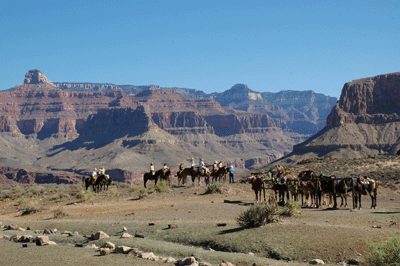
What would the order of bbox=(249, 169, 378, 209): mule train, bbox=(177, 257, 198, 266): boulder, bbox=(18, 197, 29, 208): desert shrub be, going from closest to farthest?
bbox=(177, 257, 198, 266): boulder → bbox=(249, 169, 378, 209): mule train → bbox=(18, 197, 29, 208): desert shrub

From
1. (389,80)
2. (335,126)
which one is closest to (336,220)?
(335,126)

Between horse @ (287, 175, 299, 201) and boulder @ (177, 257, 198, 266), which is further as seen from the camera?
horse @ (287, 175, 299, 201)

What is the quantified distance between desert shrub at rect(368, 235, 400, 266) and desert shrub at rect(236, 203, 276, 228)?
5.57 m

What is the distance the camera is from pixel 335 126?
17038cm

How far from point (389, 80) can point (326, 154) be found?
6174 centimetres

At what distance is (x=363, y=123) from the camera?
556 feet

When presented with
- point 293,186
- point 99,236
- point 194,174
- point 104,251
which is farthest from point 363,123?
point 104,251

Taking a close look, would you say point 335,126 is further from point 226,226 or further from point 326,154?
point 226,226

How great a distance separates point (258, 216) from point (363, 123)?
162998 millimetres

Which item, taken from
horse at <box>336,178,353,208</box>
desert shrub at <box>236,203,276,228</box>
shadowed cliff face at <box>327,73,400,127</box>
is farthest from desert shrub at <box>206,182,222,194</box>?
shadowed cliff face at <box>327,73,400,127</box>

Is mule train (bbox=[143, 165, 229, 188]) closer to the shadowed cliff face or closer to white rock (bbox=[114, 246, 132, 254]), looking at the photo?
white rock (bbox=[114, 246, 132, 254])

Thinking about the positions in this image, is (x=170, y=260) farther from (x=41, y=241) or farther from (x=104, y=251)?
(x=41, y=241)

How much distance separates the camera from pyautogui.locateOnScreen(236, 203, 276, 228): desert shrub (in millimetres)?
17406

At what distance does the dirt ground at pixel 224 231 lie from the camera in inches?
561
